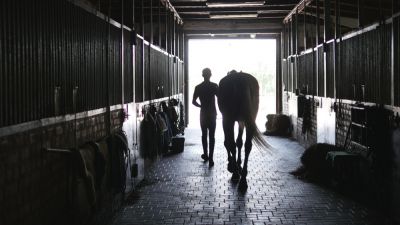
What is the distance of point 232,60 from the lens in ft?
74.5

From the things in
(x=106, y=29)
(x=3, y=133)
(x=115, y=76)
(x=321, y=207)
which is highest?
(x=106, y=29)

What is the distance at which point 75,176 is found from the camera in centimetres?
359

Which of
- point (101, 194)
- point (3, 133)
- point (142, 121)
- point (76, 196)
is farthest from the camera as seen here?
point (142, 121)

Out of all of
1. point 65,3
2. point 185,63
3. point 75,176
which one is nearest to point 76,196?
point 75,176

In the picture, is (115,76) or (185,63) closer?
(115,76)

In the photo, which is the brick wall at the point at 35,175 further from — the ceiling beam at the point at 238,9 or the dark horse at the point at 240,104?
the ceiling beam at the point at 238,9

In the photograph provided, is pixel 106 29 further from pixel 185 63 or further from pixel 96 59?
pixel 185 63

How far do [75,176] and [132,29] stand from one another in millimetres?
3148

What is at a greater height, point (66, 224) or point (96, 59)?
point (96, 59)

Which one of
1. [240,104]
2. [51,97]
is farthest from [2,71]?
[240,104]

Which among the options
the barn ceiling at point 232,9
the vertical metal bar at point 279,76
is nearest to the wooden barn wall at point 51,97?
the barn ceiling at point 232,9

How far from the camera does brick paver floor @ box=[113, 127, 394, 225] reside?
15.5 feet

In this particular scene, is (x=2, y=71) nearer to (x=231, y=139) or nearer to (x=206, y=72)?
(x=231, y=139)

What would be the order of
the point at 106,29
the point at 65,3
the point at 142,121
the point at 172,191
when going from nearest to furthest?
1. the point at 65,3
2. the point at 106,29
3. the point at 172,191
4. the point at 142,121
